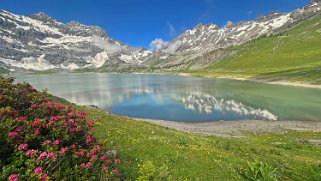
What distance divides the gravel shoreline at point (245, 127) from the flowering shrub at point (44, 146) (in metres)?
41.6

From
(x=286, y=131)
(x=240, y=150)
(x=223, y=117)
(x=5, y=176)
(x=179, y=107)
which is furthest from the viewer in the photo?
(x=179, y=107)

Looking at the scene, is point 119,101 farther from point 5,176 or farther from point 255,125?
point 5,176

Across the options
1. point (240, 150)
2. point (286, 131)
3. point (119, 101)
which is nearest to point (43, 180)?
point (240, 150)

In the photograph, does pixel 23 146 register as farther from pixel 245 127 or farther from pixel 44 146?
pixel 245 127

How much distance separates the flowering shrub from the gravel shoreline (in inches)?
1639

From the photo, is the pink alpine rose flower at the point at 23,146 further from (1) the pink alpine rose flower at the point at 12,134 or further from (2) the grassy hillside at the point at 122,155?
(1) the pink alpine rose flower at the point at 12,134

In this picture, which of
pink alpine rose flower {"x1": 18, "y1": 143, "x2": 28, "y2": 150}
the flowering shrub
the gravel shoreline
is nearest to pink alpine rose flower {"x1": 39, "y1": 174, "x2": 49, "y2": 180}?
the flowering shrub

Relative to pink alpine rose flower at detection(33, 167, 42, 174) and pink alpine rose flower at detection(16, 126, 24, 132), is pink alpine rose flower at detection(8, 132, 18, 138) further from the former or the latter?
pink alpine rose flower at detection(33, 167, 42, 174)

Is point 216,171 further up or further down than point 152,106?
further up

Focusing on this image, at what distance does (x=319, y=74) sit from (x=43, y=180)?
175 m

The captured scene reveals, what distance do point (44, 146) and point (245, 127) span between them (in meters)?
54.4

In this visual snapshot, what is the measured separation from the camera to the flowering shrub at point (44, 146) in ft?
31.1

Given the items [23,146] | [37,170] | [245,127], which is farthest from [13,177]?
[245,127]

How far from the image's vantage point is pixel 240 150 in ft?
90.2
